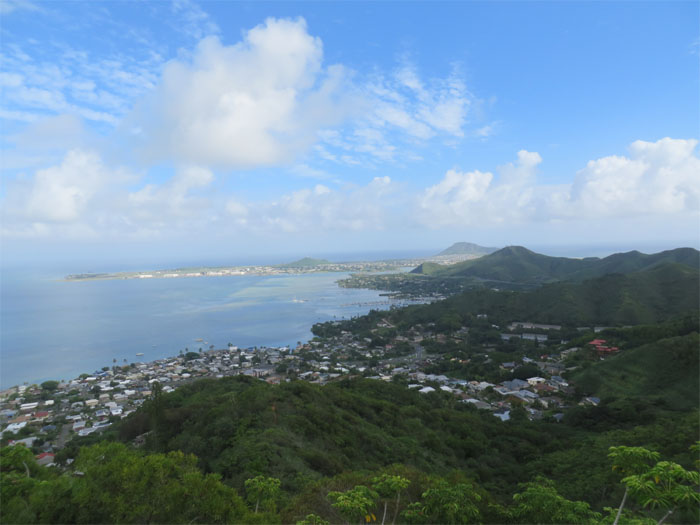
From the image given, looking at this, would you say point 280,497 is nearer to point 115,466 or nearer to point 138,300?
point 115,466

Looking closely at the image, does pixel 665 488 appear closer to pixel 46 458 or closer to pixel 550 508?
pixel 550 508

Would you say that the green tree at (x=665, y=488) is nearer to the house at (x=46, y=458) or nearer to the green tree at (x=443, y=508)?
the green tree at (x=443, y=508)

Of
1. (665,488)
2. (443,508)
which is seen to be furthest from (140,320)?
(665,488)

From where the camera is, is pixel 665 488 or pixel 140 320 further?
pixel 140 320

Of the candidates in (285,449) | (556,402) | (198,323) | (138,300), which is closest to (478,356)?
(556,402)

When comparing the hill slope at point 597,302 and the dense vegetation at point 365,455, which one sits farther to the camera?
the hill slope at point 597,302

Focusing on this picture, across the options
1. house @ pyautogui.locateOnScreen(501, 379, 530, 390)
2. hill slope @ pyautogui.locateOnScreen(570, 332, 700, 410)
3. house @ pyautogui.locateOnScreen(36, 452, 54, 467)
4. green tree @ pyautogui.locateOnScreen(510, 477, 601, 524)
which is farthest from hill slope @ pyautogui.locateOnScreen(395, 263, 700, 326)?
green tree @ pyautogui.locateOnScreen(510, 477, 601, 524)

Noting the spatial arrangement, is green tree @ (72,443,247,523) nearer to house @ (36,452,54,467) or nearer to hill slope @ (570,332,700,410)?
house @ (36,452,54,467)

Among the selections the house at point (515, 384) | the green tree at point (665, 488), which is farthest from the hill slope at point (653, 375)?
the green tree at point (665, 488)

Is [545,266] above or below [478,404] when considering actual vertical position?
above
